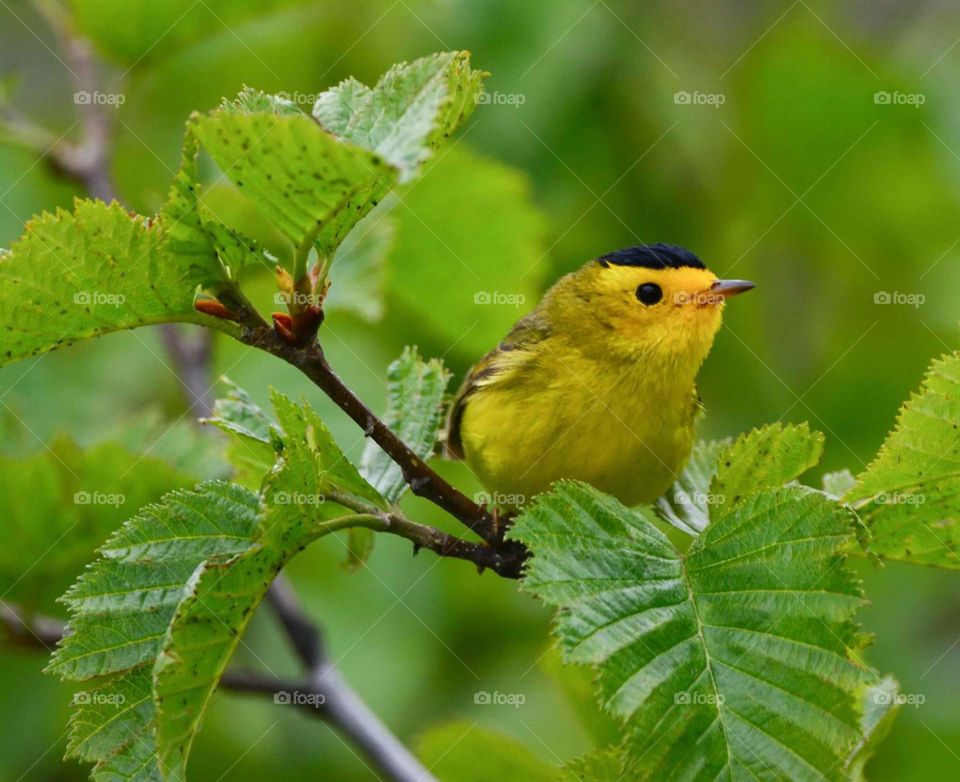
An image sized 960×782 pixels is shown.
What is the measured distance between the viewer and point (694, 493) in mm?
2572

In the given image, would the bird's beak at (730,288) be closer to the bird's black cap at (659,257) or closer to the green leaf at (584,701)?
the bird's black cap at (659,257)

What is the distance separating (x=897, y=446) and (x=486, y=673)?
1.96 m

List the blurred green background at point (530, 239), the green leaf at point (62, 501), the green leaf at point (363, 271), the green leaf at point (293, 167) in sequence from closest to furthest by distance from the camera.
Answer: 1. the green leaf at point (293, 167)
2. the green leaf at point (62, 501)
3. the green leaf at point (363, 271)
4. the blurred green background at point (530, 239)

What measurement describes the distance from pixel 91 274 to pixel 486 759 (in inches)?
50.4

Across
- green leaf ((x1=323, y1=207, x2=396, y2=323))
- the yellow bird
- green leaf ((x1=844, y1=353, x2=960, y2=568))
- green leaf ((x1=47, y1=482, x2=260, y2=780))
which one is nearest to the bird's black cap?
the yellow bird

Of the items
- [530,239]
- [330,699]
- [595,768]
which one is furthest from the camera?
[530,239]

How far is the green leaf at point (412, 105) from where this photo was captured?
155cm

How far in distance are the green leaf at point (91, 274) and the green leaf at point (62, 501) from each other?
1.20m

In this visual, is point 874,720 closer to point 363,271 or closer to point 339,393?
point 339,393

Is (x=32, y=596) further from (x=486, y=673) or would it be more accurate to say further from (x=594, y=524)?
(x=594, y=524)

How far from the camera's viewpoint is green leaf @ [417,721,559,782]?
240cm

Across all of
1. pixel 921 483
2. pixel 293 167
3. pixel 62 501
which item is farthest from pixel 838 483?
pixel 62 501

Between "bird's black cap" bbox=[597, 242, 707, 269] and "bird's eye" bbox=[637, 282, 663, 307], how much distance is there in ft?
0.16

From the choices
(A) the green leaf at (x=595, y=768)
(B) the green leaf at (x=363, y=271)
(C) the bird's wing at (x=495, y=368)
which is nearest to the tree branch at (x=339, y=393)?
(A) the green leaf at (x=595, y=768)
